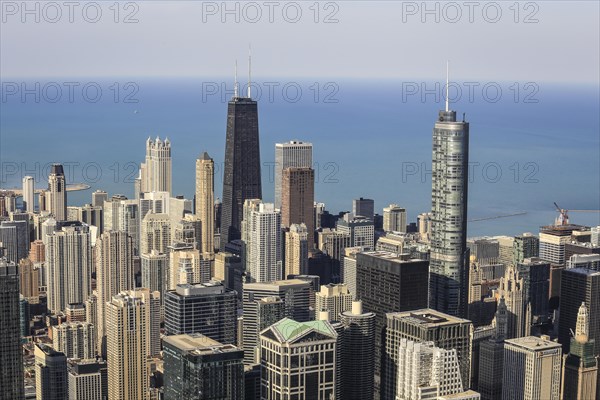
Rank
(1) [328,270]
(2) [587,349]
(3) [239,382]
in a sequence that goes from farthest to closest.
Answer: (1) [328,270]
(2) [587,349]
(3) [239,382]

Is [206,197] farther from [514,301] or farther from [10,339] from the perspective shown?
[10,339]

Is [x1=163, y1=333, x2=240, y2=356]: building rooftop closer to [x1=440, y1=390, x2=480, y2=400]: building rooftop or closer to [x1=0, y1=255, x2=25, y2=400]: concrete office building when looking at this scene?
[x1=0, y1=255, x2=25, y2=400]: concrete office building

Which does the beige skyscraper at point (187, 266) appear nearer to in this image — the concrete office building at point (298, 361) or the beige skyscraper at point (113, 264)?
the beige skyscraper at point (113, 264)

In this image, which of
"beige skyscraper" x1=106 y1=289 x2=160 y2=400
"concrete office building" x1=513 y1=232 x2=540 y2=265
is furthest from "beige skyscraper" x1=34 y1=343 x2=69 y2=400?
"concrete office building" x1=513 y1=232 x2=540 y2=265

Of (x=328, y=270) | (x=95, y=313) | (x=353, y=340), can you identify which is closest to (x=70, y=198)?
(x=328, y=270)

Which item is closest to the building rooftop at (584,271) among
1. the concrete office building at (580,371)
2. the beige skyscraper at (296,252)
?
the concrete office building at (580,371)

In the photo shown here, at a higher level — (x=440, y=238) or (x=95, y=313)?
(x=440, y=238)

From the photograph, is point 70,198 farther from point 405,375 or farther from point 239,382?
point 405,375

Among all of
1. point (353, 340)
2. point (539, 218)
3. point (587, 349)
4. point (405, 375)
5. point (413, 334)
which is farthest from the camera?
point (539, 218)
